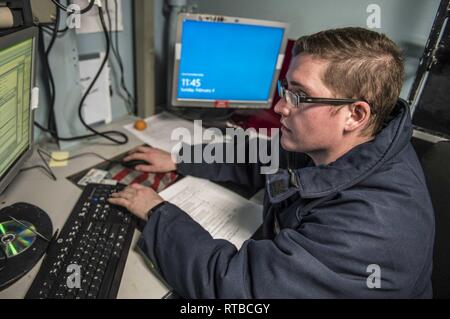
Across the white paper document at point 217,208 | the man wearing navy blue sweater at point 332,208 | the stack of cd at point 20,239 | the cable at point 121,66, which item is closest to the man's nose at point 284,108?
the man wearing navy blue sweater at point 332,208

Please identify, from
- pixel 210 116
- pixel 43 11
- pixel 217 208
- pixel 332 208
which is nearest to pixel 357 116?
pixel 332 208

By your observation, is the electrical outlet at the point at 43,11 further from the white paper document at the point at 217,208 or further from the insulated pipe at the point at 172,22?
the white paper document at the point at 217,208

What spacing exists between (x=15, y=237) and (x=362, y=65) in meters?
0.89

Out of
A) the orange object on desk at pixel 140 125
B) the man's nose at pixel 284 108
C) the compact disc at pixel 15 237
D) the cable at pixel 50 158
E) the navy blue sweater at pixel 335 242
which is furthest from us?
the orange object on desk at pixel 140 125

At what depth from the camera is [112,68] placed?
124 centimetres

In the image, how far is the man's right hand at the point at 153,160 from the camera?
987 mm

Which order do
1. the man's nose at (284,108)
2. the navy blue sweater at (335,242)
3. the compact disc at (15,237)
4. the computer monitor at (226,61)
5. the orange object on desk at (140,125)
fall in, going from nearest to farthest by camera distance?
the navy blue sweater at (335,242)
the compact disc at (15,237)
the man's nose at (284,108)
the computer monitor at (226,61)
the orange object on desk at (140,125)

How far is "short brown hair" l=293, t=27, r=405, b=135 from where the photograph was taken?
678mm

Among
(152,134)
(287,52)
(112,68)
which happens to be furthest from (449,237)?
(112,68)

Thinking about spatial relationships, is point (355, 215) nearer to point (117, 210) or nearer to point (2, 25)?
point (117, 210)

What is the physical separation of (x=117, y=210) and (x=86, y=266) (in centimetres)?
18

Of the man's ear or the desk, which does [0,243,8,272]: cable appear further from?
the man's ear

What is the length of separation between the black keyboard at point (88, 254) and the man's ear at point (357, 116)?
1.93 ft

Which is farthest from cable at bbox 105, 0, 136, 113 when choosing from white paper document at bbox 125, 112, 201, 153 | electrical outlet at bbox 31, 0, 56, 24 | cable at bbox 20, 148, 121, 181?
cable at bbox 20, 148, 121, 181
